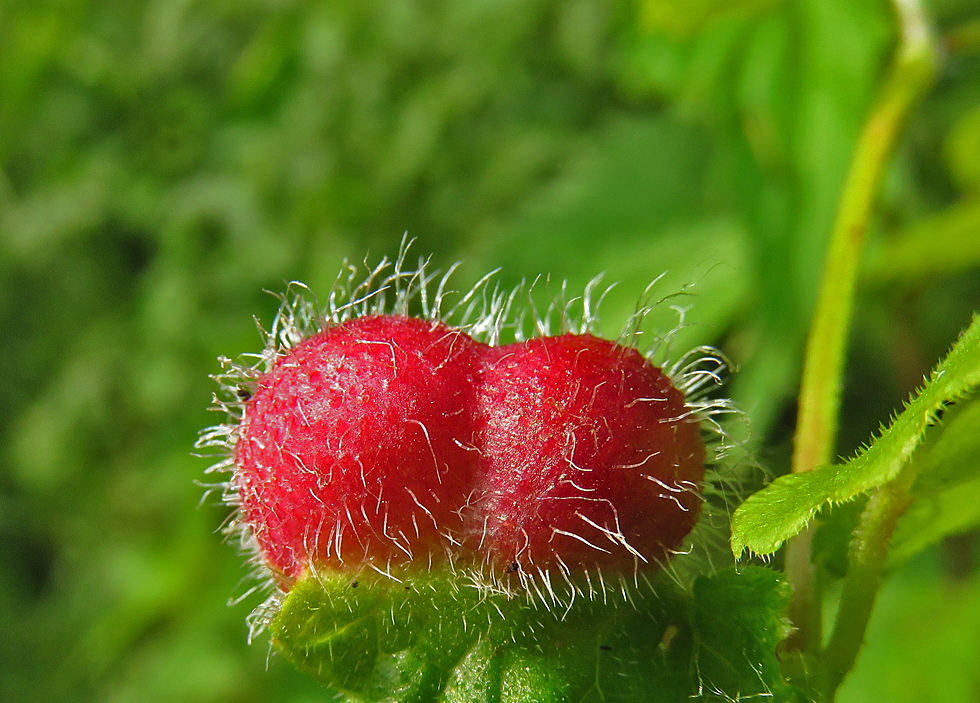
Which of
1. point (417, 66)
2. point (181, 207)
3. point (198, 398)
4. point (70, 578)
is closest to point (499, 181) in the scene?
point (417, 66)

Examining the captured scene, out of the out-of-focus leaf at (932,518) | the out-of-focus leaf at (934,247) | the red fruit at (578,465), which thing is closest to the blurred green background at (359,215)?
the out-of-focus leaf at (934,247)

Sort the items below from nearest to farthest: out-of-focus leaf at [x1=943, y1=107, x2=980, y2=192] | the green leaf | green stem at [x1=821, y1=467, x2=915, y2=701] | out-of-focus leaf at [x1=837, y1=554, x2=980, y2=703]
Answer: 1. the green leaf
2. green stem at [x1=821, y1=467, x2=915, y2=701]
3. out-of-focus leaf at [x1=837, y1=554, x2=980, y2=703]
4. out-of-focus leaf at [x1=943, y1=107, x2=980, y2=192]

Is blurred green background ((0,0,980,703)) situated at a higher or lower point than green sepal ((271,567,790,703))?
higher

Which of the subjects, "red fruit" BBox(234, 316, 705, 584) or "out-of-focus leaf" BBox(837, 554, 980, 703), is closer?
"red fruit" BBox(234, 316, 705, 584)

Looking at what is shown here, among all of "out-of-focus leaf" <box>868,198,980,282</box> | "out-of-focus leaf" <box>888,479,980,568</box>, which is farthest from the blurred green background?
"out-of-focus leaf" <box>888,479,980,568</box>

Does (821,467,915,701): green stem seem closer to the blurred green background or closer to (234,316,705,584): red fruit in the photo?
(234,316,705,584): red fruit

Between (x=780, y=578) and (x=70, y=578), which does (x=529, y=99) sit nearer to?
(x=780, y=578)

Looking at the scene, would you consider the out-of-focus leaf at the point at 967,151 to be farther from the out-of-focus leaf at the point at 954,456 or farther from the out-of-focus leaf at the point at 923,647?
the out-of-focus leaf at the point at 954,456

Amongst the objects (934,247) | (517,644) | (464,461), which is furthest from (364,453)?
(934,247)
